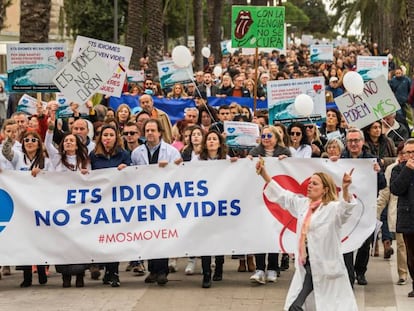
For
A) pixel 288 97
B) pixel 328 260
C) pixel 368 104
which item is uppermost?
pixel 288 97

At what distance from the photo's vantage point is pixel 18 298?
1093cm

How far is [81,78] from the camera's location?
13258 mm

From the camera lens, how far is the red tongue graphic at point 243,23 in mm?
17266

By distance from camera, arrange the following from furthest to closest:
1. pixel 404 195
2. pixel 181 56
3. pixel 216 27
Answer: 1. pixel 216 27
2. pixel 181 56
3. pixel 404 195

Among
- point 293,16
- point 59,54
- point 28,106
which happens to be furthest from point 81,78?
point 293,16

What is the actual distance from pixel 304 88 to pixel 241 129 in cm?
277

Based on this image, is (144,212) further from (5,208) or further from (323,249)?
(323,249)

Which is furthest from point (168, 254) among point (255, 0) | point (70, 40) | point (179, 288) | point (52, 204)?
point (70, 40)

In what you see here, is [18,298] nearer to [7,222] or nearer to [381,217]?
[7,222]

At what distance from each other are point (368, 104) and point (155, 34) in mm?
19489

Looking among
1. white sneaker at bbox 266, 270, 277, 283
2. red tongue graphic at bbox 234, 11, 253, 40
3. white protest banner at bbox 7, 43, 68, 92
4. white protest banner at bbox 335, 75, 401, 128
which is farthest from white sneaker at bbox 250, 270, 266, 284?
red tongue graphic at bbox 234, 11, 253, 40

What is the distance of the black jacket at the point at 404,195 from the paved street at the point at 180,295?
27.8 inches

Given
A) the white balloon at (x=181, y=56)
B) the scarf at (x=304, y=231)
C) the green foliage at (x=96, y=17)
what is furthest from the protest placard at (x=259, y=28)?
the green foliage at (x=96, y=17)

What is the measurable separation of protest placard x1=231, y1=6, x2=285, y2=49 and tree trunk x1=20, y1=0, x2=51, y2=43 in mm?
2859
